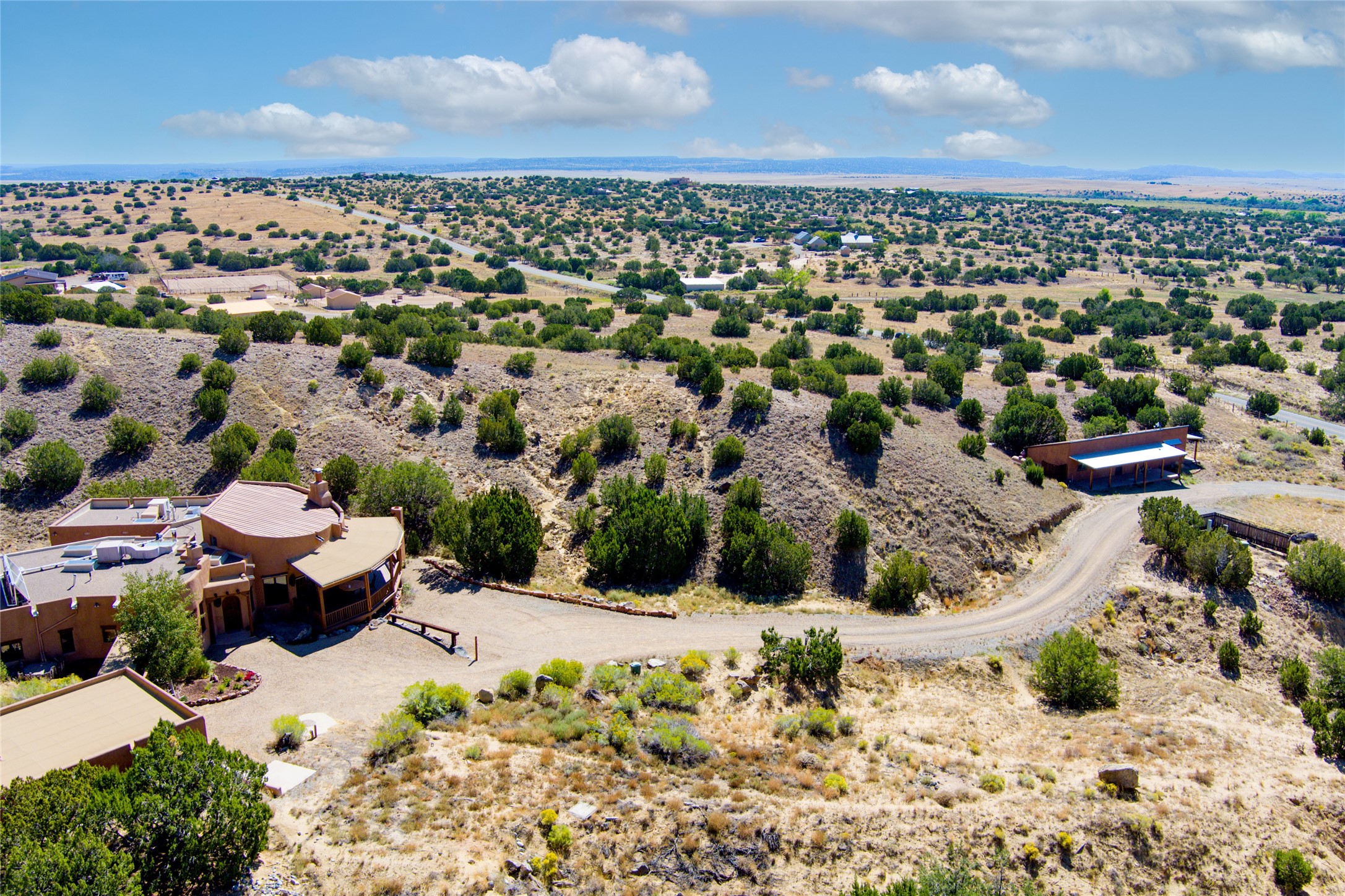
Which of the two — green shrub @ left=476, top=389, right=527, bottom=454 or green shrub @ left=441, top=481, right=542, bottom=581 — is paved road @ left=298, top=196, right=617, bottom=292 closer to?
green shrub @ left=476, top=389, right=527, bottom=454

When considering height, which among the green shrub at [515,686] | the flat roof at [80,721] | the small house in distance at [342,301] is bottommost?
the green shrub at [515,686]

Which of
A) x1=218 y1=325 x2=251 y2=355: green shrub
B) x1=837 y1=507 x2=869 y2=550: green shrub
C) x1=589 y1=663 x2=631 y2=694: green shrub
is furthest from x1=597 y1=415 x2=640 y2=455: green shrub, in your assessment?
x1=218 y1=325 x2=251 y2=355: green shrub

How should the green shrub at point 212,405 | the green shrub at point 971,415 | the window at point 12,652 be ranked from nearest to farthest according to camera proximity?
1. the window at point 12,652
2. the green shrub at point 212,405
3. the green shrub at point 971,415

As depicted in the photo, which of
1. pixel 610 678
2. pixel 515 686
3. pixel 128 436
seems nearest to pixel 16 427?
pixel 128 436

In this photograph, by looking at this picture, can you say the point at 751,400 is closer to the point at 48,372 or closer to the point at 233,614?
the point at 233,614

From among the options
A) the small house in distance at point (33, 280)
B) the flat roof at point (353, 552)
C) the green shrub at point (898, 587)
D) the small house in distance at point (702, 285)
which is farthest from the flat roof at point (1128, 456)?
the small house in distance at point (33, 280)

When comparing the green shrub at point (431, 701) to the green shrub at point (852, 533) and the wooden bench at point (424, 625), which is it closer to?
the wooden bench at point (424, 625)

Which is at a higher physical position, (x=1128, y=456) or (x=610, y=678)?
(x=1128, y=456)
